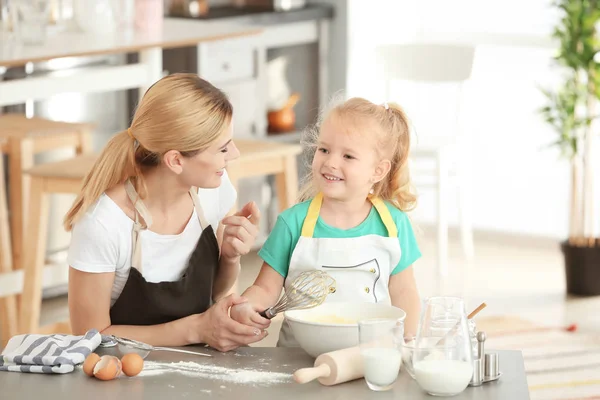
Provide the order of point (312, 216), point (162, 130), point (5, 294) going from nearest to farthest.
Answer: point (162, 130), point (312, 216), point (5, 294)

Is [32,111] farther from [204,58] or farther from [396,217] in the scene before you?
[396,217]

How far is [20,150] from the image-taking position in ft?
12.1

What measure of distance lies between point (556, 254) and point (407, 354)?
11.7 feet

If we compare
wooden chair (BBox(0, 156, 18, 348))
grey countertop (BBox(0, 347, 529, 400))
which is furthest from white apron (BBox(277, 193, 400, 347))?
wooden chair (BBox(0, 156, 18, 348))

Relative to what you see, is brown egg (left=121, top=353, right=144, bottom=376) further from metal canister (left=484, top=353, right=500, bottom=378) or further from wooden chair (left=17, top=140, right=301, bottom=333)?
wooden chair (left=17, top=140, right=301, bottom=333)

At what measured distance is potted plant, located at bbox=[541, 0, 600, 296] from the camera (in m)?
4.18

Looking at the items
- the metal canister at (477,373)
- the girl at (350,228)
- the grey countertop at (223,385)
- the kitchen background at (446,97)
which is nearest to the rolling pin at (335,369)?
the grey countertop at (223,385)

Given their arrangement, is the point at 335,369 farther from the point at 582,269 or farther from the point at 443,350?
the point at 582,269

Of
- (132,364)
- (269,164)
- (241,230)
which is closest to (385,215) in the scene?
(241,230)

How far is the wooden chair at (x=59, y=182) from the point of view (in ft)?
10.6

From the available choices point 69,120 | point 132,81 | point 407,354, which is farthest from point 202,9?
point 407,354

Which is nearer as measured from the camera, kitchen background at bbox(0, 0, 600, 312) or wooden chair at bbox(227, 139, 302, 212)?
wooden chair at bbox(227, 139, 302, 212)

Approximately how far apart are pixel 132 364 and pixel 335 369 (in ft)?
1.03

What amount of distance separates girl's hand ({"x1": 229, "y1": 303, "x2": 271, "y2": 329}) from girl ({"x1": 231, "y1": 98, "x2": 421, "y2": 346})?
0.15 m
